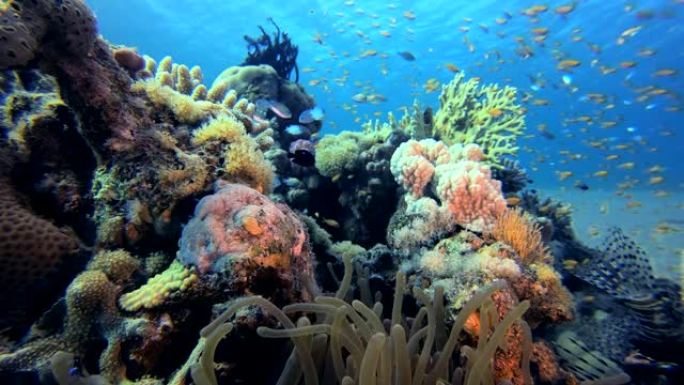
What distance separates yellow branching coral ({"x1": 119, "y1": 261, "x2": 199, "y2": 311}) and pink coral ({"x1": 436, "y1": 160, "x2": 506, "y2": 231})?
112 inches

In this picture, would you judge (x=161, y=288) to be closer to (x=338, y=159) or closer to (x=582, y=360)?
(x=338, y=159)

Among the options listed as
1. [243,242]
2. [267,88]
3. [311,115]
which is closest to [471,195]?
[243,242]

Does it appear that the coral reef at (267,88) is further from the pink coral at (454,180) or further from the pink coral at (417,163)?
the pink coral at (454,180)

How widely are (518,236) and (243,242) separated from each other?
2.87 m

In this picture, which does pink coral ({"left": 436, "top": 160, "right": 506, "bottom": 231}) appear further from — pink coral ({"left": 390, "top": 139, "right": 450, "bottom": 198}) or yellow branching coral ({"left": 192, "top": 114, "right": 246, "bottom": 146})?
yellow branching coral ({"left": 192, "top": 114, "right": 246, "bottom": 146})

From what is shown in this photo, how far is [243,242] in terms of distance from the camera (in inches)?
101

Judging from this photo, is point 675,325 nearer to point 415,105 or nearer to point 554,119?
point 415,105

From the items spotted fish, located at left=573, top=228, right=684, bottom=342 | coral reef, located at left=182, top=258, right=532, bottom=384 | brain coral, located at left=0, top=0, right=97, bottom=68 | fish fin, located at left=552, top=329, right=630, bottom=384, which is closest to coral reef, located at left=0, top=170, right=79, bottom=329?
brain coral, located at left=0, top=0, right=97, bottom=68

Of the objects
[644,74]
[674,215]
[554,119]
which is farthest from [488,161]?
[554,119]

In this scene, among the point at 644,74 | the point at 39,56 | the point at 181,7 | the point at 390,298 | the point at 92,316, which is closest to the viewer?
the point at 92,316

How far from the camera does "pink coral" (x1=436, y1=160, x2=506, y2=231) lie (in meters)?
4.18

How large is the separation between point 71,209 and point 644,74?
196 feet

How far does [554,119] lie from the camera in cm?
8669

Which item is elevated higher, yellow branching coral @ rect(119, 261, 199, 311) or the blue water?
the blue water
